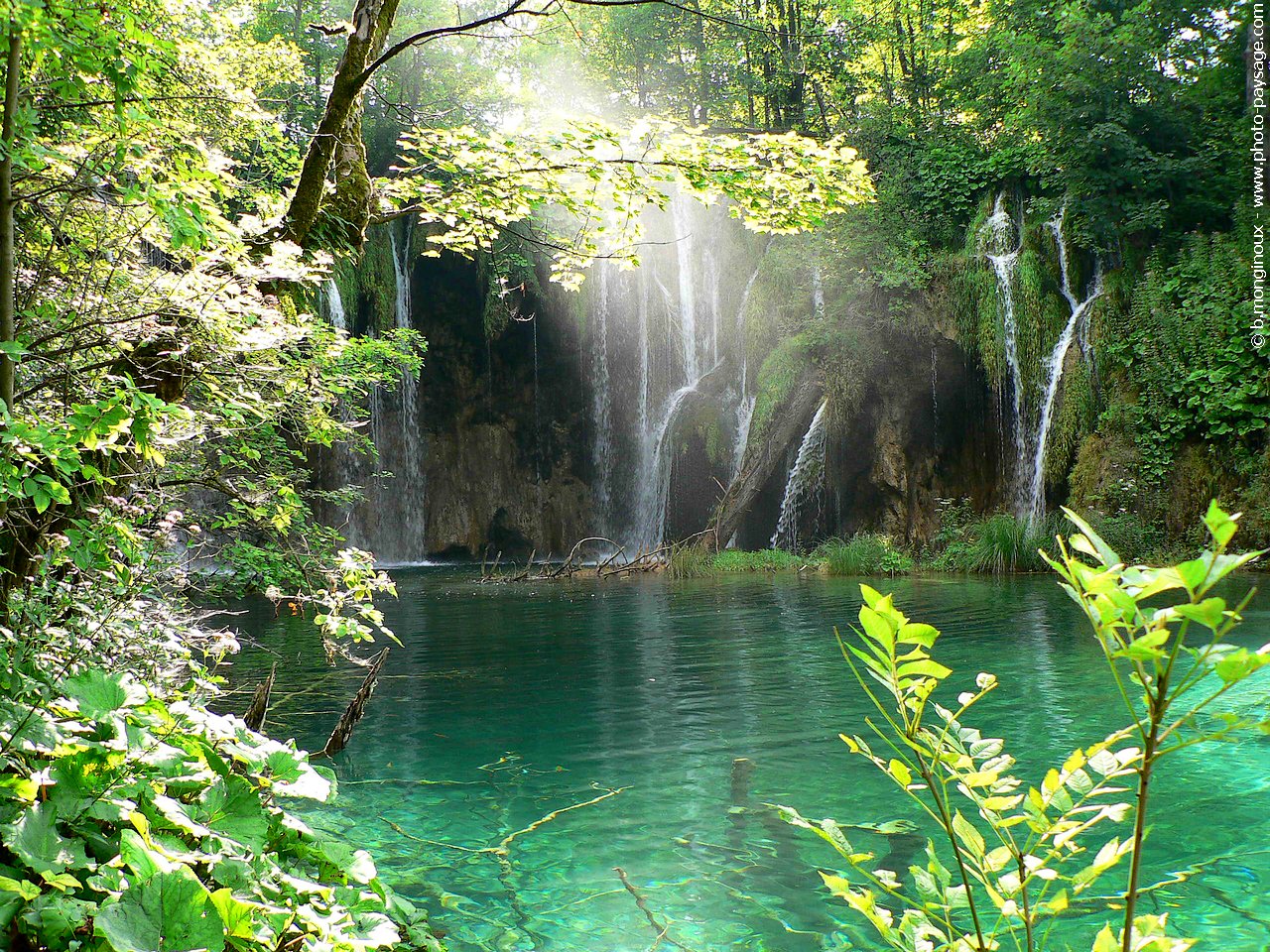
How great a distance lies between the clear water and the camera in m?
3.19

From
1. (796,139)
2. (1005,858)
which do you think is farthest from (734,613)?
(1005,858)

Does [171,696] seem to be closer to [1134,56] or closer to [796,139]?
[796,139]

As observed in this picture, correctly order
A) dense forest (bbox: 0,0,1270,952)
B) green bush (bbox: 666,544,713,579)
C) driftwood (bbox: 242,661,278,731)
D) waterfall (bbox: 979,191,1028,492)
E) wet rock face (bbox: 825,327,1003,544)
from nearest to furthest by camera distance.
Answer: dense forest (bbox: 0,0,1270,952) < driftwood (bbox: 242,661,278,731) < green bush (bbox: 666,544,713,579) < waterfall (bbox: 979,191,1028,492) < wet rock face (bbox: 825,327,1003,544)

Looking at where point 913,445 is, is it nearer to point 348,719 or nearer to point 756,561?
point 756,561

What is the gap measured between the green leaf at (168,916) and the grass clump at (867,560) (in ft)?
49.9

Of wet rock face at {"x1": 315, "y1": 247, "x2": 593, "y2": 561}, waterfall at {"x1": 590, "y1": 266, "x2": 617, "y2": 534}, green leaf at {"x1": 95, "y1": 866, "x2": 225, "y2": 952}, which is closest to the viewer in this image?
green leaf at {"x1": 95, "y1": 866, "x2": 225, "y2": 952}

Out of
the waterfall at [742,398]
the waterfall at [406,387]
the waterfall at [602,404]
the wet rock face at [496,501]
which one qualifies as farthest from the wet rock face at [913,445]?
the waterfall at [406,387]

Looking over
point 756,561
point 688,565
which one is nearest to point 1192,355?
point 756,561

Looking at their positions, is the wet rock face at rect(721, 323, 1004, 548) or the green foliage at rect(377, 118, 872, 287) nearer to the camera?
the green foliage at rect(377, 118, 872, 287)

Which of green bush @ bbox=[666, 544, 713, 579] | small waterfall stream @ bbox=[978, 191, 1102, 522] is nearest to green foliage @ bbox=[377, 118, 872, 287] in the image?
green bush @ bbox=[666, 544, 713, 579]

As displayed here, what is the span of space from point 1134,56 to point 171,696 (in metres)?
19.2

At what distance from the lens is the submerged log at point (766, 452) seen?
18906 mm

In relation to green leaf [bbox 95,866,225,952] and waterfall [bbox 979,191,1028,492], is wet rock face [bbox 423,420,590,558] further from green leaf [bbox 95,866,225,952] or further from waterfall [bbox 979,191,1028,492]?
green leaf [bbox 95,866,225,952]

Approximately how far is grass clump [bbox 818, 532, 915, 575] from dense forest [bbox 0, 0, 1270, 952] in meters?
0.09
